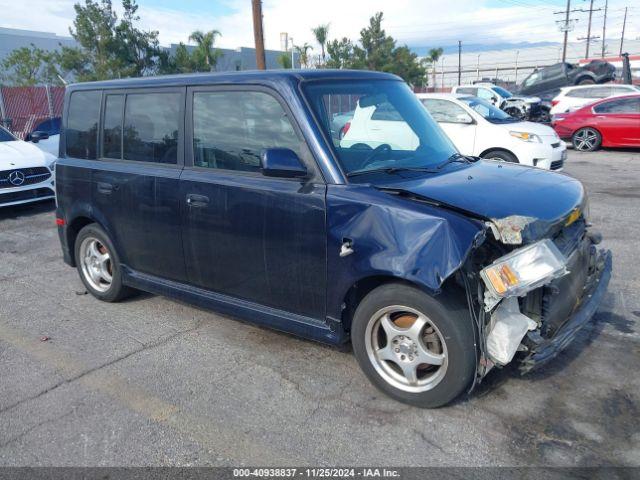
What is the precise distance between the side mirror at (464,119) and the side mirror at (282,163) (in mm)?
7755

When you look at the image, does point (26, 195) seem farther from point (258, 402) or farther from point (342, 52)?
point (342, 52)

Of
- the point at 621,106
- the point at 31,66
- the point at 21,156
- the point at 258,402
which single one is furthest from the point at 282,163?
the point at 31,66

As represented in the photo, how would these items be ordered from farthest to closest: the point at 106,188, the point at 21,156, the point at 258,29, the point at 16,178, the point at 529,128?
the point at 258,29
the point at 529,128
the point at 21,156
the point at 16,178
the point at 106,188

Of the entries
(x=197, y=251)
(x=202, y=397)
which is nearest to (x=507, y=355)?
(x=202, y=397)

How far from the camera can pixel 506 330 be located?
3.08m

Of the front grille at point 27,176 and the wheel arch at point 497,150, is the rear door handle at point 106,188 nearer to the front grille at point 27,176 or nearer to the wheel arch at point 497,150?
the front grille at point 27,176

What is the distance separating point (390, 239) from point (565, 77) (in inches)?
1026

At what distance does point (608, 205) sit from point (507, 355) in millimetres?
6709

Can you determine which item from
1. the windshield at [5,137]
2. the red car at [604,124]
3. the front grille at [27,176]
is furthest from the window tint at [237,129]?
the red car at [604,124]

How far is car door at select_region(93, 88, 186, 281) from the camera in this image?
167 inches

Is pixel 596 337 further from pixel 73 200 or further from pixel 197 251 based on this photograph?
pixel 73 200

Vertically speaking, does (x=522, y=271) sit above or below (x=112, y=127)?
below

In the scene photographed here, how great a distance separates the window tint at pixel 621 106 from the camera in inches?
568

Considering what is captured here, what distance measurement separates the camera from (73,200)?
513cm
